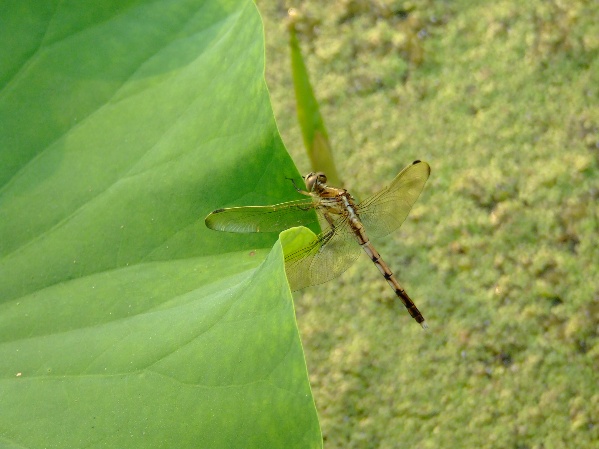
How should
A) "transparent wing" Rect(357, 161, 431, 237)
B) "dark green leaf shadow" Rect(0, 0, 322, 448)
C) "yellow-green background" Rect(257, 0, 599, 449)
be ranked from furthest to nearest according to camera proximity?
"yellow-green background" Rect(257, 0, 599, 449) < "transparent wing" Rect(357, 161, 431, 237) < "dark green leaf shadow" Rect(0, 0, 322, 448)

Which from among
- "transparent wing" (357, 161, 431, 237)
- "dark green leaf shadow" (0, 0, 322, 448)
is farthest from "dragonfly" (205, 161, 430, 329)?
"dark green leaf shadow" (0, 0, 322, 448)

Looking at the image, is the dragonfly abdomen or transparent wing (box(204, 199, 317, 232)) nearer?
transparent wing (box(204, 199, 317, 232))

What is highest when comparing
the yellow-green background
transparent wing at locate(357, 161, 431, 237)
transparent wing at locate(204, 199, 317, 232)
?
transparent wing at locate(204, 199, 317, 232)

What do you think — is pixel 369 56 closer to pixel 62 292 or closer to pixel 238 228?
pixel 238 228

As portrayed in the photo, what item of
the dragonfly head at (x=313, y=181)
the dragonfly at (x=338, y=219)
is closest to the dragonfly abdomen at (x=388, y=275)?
the dragonfly at (x=338, y=219)

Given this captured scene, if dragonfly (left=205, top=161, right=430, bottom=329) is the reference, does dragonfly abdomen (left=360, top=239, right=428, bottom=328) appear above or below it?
below

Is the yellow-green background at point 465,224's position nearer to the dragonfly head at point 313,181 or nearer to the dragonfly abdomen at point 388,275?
the dragonfly abdomen at point 388,275

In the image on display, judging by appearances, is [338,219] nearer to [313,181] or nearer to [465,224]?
[313,181]

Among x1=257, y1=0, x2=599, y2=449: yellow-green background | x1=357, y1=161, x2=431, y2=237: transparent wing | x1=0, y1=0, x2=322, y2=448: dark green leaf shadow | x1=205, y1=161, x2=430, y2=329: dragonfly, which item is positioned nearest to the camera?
x1=0, y1=0, x2=322, y2=448: dark green leaf shadow

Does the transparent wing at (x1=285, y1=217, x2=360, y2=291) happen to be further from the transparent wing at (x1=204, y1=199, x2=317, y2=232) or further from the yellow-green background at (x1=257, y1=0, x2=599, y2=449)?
the yellow-green background at (x1=257, y1=0, x2=599, y2=449)
